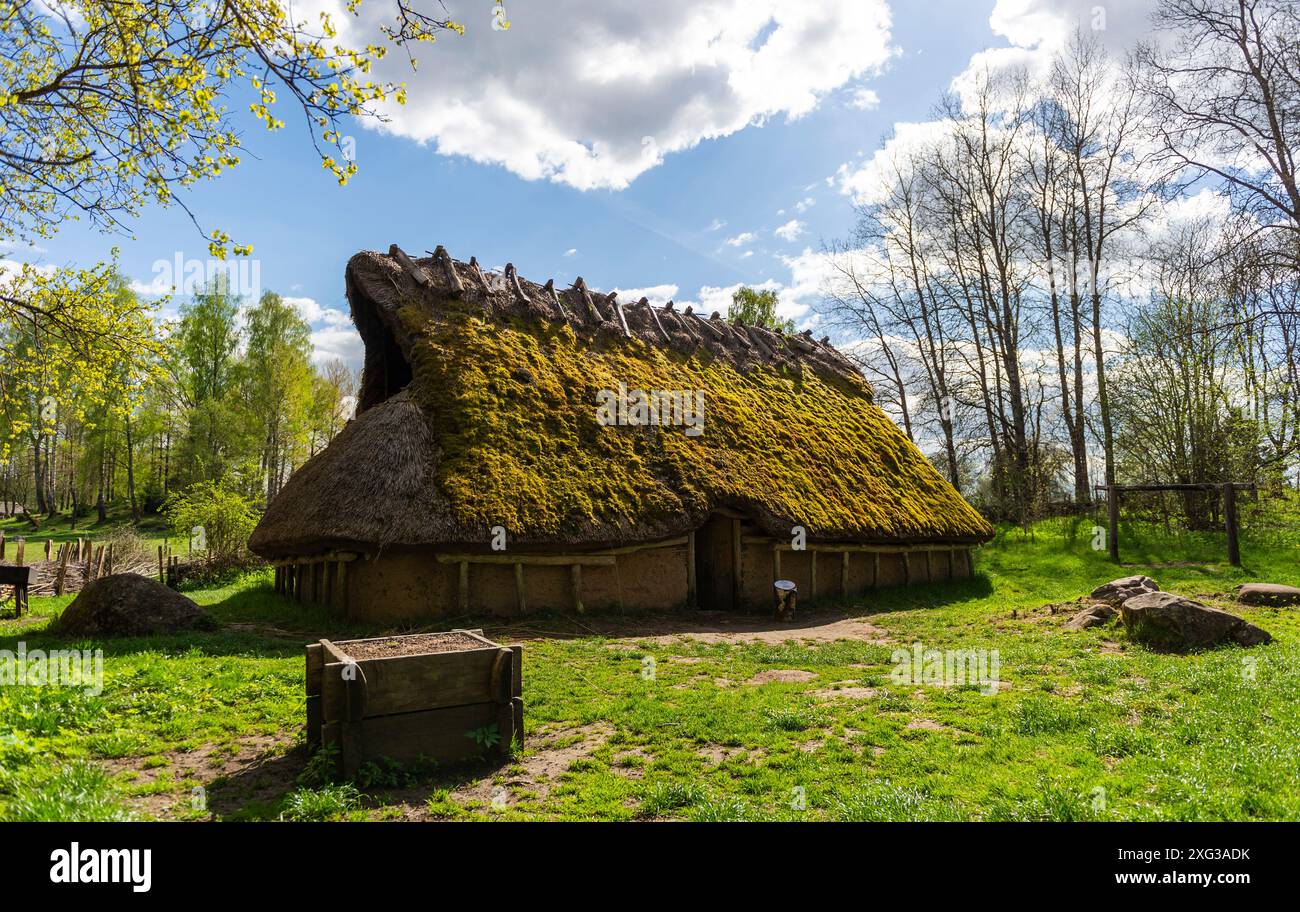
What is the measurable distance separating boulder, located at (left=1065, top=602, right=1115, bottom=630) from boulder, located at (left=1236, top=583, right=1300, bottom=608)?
3.25 metres

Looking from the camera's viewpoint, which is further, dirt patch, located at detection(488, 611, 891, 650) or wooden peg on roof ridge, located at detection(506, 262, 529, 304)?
wooden peg on roof ridge, located at detection(506, 262, 529, 304)

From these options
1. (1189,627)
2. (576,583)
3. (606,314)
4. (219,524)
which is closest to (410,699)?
(576,583)

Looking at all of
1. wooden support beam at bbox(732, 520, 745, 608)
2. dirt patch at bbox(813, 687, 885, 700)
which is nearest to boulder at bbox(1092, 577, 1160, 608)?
wooden support beam at bbox(732, 520, 745, 608)

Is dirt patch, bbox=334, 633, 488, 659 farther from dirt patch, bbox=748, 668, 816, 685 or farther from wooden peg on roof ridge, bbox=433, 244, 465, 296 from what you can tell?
wooden peg on roof ridge, bbox=433, 244, 465, 296

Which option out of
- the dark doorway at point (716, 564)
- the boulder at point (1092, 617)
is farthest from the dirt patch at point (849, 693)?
the dark doorway at point (716, 564)

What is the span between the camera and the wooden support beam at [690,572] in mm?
13977

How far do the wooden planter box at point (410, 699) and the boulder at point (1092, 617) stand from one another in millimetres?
9360

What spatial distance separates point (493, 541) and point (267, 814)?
714cm

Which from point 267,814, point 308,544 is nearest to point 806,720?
point 267,814

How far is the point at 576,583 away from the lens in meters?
12.5

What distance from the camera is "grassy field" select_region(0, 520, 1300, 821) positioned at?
4.27m

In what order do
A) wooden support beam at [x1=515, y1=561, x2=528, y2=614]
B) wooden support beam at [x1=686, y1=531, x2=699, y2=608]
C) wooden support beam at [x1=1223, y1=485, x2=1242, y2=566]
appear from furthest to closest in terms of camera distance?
1. wooden support beam at [x1=1223, y1=485, x2=1242, y2=566]
2. wooden support beam at [x1=686, y1=531, x2=699, y2=608]
3. wooden support beam at [x1=515, y1=561, x2=528, y2=614]

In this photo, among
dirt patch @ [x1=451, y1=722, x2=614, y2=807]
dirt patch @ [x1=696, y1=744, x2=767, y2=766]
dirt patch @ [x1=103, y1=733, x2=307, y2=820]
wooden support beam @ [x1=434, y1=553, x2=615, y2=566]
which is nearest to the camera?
dirt patch @ [x1=103, y1=733, x2=307, y2=820]
